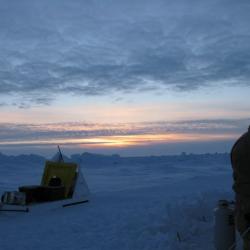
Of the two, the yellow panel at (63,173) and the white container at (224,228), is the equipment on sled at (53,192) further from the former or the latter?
the white container at (224,228)

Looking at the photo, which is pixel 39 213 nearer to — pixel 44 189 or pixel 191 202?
pixel 44 189

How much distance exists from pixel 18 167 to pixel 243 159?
3133cm

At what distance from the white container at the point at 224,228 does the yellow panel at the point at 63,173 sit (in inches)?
333

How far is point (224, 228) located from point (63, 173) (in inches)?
372

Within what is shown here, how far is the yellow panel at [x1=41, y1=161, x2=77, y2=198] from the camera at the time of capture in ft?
48.6

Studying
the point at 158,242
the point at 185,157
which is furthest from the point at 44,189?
the point at 185,157


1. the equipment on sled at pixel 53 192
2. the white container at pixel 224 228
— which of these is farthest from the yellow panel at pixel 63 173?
the white container at pixel 224 228

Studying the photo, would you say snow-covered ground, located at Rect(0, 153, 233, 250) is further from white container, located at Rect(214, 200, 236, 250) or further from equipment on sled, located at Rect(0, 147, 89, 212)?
white container, located at Rect(214, 200, 236, 250)

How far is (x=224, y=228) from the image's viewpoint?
258 inches

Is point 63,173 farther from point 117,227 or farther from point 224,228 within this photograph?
point 224,228

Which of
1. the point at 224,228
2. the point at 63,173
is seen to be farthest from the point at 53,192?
the point at 224,228

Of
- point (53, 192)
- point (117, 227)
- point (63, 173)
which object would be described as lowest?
point (117, 227)

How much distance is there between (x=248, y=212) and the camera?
19.1 ft

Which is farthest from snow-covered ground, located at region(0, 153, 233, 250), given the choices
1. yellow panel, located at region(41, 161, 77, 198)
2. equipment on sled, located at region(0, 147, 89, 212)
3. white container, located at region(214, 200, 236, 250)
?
yellow panel, located at region(41, 161, 77, 198)
